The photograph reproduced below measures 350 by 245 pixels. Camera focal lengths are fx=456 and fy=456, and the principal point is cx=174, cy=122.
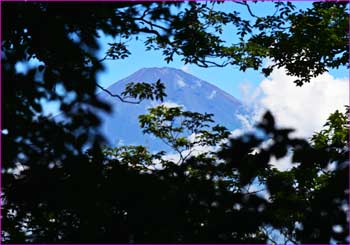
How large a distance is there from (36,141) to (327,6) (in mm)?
9051

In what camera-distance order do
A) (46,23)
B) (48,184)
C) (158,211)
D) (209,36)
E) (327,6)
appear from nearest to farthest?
1. (158,211)
2. (48,184)
3. (46,23)
4. (209,36)
5. (327,6)

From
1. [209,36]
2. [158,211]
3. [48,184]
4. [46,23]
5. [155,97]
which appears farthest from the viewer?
[209,36]

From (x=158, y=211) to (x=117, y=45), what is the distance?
6321 millimetres

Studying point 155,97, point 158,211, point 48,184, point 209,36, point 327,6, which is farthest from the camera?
point 327,6

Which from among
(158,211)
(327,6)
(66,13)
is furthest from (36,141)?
(327,6)

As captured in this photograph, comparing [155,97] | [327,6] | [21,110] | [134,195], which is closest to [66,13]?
[21,110]

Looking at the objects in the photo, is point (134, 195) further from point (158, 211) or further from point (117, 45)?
point (117, 45)

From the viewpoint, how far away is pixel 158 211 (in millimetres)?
3869

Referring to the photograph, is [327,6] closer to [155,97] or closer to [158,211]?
[155,97]

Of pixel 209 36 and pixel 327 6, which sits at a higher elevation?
pixel 327 6

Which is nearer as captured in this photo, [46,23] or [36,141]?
[36,141]

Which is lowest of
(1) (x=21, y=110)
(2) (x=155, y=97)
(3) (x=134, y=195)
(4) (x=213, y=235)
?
(4) (x=213, y=235)

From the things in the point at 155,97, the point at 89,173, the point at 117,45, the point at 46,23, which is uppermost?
the point at 117,45

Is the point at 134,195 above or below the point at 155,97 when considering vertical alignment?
below
